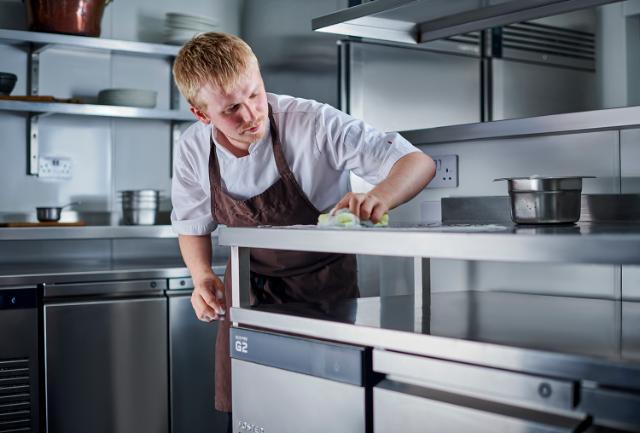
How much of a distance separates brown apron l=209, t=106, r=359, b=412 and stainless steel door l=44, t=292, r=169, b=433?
1.19 meters

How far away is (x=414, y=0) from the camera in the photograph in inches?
71.1

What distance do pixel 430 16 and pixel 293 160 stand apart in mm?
706

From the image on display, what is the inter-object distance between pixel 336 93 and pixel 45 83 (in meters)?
1.44

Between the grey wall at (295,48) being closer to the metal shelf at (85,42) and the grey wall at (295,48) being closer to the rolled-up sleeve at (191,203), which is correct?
the metal shelf at (85,42)

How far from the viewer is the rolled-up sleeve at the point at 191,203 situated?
206cm

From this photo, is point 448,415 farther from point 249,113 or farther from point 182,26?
point 182,26

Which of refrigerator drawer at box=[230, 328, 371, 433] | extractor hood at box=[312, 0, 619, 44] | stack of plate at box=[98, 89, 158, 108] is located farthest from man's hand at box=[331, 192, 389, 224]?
stack of plate at box=[98, 89, 158, 108]

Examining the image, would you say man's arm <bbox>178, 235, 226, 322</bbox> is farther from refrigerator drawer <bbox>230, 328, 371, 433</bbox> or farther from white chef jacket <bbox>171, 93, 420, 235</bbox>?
refrigerator drawer <bbox>230, 328, 371, 433</bbox>

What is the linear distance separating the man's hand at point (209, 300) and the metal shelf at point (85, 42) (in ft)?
6.40

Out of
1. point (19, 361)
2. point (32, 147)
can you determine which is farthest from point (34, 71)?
point (19, 361)

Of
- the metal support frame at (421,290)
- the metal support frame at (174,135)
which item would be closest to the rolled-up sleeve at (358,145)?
the metal support frame at (421,290)

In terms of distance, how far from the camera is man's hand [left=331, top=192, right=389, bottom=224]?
134 cm

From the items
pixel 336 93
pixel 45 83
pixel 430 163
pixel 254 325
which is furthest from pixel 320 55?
pixel 254 325

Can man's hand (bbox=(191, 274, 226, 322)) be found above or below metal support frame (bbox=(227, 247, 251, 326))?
below
